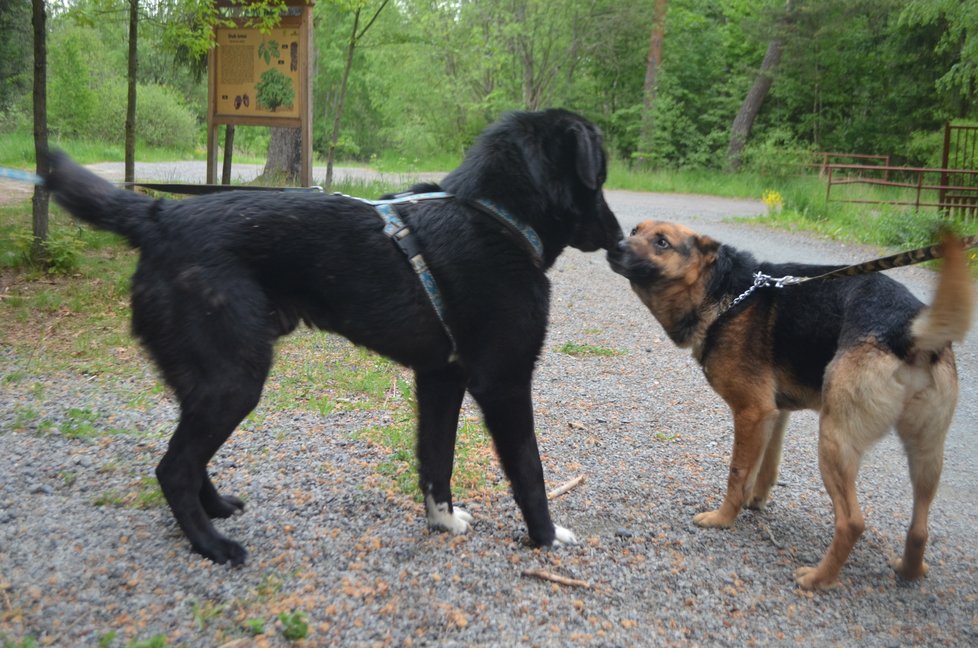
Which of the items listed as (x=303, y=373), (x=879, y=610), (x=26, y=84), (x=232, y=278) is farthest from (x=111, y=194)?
(x=26, y=84)

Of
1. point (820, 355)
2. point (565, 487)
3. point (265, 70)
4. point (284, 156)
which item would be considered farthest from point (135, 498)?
point (284, 156)

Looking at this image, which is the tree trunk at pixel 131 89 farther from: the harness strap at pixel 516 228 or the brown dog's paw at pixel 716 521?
the brown dog's paw at pixel 716 521

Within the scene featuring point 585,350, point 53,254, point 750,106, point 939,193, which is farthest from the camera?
point 750,106

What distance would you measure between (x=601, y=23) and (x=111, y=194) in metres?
29.1

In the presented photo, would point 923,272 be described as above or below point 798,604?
above

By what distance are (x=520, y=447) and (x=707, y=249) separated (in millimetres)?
1724

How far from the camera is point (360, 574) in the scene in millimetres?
3195

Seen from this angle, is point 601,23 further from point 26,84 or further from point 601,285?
point 601,285

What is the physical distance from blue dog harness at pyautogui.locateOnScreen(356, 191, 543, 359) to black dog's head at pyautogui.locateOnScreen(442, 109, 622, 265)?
56 mm

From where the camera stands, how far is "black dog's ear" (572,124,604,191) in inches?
141

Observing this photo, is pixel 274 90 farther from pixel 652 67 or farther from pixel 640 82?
pixel 640 82

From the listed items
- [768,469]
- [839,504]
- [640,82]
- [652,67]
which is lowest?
[768,469]

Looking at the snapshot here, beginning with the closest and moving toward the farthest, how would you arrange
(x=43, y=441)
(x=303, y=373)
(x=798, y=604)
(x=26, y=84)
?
(x=798, y=604) < (x=43, y=441) < (x=303, y=373) < (x=26, y=84)

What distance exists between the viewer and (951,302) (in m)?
3.08
